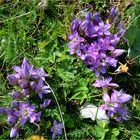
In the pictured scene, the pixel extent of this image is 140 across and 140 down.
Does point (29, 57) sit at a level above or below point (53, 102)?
above

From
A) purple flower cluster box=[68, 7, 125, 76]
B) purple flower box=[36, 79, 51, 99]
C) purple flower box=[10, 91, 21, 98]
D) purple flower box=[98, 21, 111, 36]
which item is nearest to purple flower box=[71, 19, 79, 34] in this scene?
purple flower cluster box=[68, 7, 125, 76]

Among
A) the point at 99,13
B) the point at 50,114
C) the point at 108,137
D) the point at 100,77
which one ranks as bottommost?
the point at 108,137

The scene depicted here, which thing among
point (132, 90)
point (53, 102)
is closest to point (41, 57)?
point (53, 102)

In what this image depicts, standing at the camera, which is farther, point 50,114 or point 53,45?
point 53,45

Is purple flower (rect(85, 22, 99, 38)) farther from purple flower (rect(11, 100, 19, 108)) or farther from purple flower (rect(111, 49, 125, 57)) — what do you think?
purple flower (rect(11, 100, 19, 108))

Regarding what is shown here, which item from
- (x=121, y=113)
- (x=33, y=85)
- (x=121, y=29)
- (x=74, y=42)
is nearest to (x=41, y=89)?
(x=33, y=85)

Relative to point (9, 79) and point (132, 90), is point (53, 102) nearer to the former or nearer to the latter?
point (9, 79)

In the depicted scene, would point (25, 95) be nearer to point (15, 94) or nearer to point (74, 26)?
point (15, 94)
